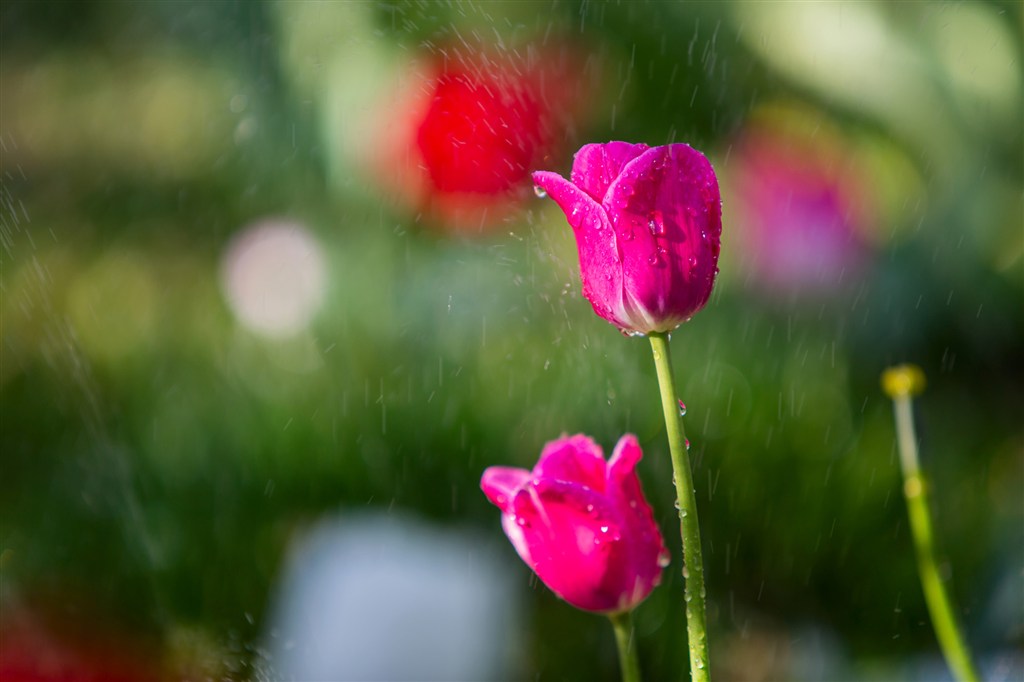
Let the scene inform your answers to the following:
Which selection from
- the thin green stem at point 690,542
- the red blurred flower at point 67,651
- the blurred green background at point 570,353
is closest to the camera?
the thin green stem at point 690,542

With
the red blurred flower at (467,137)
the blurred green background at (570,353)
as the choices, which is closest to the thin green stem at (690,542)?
the blurred green background at (570,353)

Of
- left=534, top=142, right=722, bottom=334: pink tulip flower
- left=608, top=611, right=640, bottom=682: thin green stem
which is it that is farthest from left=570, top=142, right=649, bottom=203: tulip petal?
left=608, top=611, right=640, bottom=682: thin green stem

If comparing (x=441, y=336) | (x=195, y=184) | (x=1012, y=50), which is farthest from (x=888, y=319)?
(x=195, y=184)

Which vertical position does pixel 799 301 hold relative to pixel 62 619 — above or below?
above

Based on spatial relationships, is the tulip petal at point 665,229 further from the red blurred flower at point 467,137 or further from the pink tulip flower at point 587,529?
the red blurred flower at point 467,137

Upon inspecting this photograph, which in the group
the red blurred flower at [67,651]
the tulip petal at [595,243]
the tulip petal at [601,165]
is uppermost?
the tulip petal at [601,165]

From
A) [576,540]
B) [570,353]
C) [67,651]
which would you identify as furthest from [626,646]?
[570,353]

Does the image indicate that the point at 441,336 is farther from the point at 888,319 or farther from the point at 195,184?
the point at 195,184
